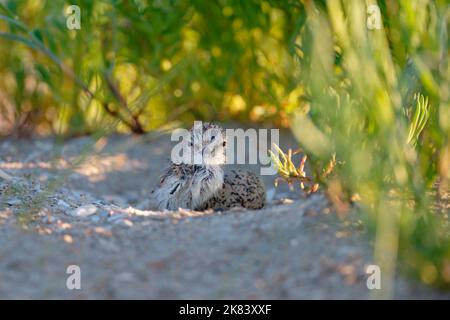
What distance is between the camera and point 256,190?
5.12 meters

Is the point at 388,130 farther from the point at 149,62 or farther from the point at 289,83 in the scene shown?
the point at 149,62

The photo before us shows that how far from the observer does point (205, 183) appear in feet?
16.1

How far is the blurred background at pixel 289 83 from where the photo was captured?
130 inches

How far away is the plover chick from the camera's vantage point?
16.1 feet

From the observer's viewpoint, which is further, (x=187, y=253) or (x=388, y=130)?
(x=187, y=253)

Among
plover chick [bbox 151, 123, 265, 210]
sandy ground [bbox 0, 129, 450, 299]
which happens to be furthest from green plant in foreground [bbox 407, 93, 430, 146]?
plover chick [bbox 151, 123, 265, 210]

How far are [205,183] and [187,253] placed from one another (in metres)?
1.45

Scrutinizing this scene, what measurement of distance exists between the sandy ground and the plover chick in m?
0.62

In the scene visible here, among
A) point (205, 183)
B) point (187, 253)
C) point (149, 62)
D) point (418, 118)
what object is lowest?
point (187, 253)

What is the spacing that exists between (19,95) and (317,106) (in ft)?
13.3

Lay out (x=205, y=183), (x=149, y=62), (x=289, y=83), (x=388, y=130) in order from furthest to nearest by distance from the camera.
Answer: (x=149, y=62), (x=289, y=83), (x=205, y=183), (x=388, y=130)

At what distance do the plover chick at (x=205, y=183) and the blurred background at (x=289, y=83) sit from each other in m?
0.45

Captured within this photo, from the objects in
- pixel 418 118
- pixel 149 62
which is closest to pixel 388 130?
pixel 418 118

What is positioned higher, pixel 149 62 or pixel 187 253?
pixel 149 62
